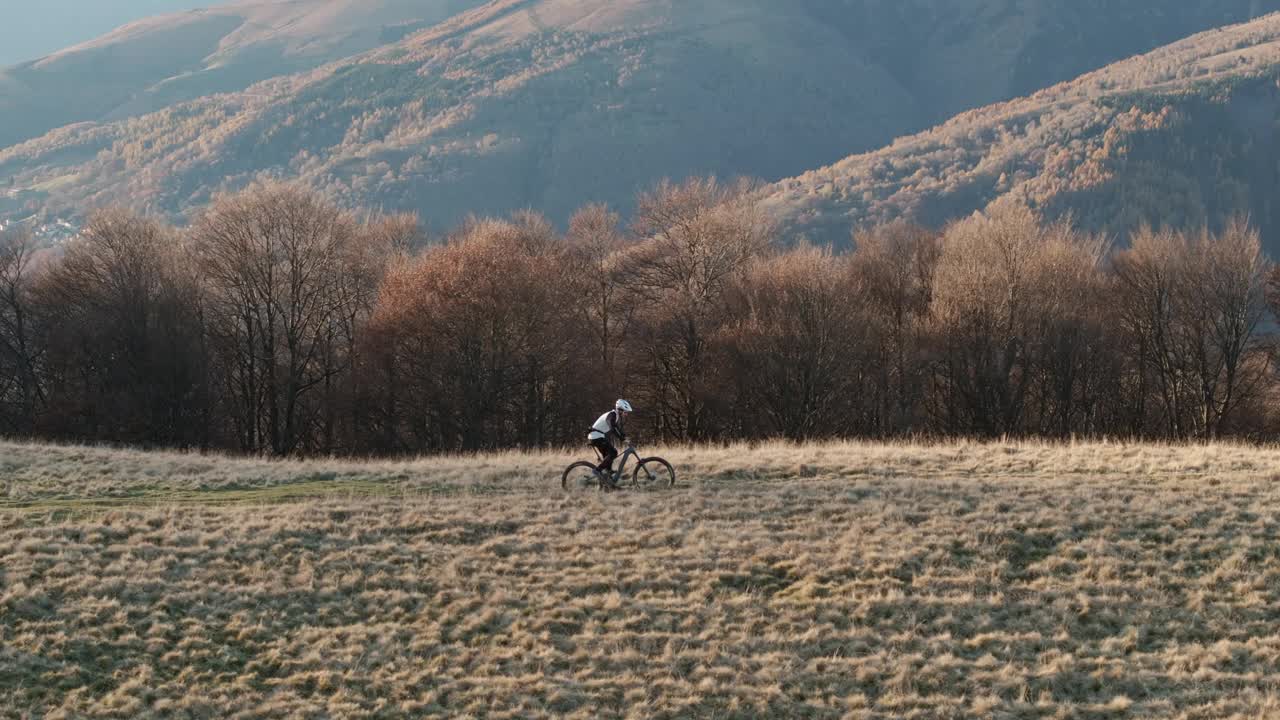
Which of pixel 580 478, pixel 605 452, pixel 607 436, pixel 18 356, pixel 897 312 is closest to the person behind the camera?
pixel 607 436

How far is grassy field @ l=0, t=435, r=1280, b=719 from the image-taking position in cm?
1639

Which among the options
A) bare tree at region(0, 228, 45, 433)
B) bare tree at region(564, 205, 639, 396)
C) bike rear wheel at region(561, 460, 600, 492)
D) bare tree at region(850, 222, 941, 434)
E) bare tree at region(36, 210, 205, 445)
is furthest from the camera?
bare tree at region(564, 205, 639, 396)

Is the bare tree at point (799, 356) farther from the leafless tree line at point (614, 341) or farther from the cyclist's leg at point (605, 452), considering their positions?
the cyclist's leg at point (605, 452)

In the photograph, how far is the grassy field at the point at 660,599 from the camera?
53.8 ft

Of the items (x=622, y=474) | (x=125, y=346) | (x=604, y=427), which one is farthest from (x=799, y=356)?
(x=604, y=427)

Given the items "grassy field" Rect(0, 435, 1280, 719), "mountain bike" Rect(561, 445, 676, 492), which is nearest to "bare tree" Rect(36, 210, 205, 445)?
"grassy field" Rect(0, 435, 1280, 719)

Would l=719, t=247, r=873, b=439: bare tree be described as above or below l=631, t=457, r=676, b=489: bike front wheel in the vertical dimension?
above

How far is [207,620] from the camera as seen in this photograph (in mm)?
18469

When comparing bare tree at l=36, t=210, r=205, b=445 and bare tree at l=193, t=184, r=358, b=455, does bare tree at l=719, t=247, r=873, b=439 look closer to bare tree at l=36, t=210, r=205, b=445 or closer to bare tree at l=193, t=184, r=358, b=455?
bare tree at l=193, t=184, r=358, b=455

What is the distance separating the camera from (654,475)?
89.6 feet

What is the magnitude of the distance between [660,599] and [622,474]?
8.02m

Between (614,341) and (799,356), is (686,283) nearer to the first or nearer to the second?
(614,341)

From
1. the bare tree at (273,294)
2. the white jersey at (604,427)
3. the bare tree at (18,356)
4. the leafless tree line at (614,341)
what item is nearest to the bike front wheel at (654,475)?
the white jersey at (604,427)

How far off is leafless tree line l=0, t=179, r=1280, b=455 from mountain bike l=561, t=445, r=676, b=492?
89.7ft
